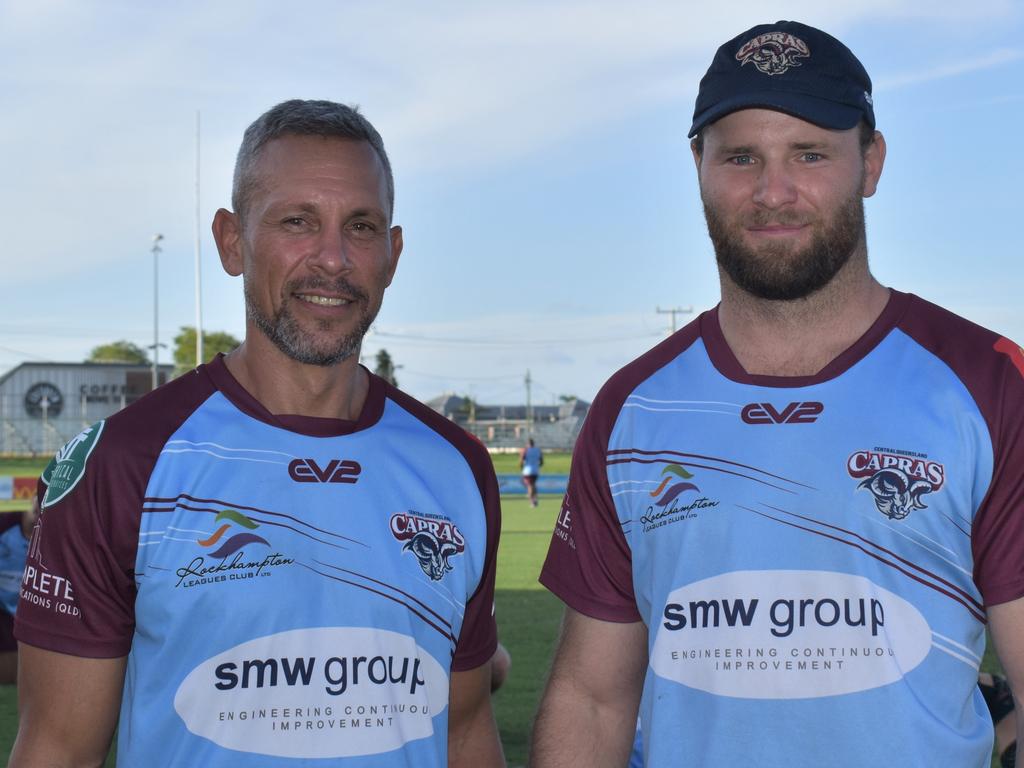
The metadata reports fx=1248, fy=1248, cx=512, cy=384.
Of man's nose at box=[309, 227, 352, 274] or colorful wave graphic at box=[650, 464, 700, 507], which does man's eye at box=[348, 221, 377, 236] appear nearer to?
man's nose at box=[309, 227, 352, 274]

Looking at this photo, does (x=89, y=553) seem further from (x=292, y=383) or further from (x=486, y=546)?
(x=486, y=546)

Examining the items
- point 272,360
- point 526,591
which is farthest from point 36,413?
point 272,360

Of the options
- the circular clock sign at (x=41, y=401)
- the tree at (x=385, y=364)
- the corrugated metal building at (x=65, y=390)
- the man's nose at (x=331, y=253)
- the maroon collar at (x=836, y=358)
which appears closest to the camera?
the maroon collar at (x=836, y=358)

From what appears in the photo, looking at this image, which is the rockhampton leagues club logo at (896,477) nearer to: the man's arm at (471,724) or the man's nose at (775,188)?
the man's nose at (775,188)

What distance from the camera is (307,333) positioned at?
298 centimetres

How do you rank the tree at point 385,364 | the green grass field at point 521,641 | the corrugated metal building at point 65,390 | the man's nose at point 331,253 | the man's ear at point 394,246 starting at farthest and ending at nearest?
the tree at point 385,364
the corrugated metal building at point 65,390
the green grass field at point 521,641
the man's ear at point 394,246
the man's nose at point 331,253

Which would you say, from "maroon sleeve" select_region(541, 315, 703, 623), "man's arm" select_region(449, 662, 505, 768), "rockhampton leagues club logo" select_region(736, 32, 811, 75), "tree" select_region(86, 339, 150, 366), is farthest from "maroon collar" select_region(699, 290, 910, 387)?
"tree" select_region(86, 339, 150, 366)

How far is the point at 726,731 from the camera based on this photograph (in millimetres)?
2723

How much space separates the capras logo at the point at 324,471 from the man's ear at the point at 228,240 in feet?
1.79

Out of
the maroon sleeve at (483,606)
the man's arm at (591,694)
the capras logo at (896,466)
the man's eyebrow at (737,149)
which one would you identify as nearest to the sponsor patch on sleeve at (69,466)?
the maroon sleeve at (483,606)

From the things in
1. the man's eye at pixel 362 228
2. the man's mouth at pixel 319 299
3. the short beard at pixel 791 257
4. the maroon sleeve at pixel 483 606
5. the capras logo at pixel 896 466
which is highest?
the man's eye at pixel 362 228

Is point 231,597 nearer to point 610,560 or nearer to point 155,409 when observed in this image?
point 155,409

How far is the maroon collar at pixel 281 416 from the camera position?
9.82 feet

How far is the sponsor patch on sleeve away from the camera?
2777mm
